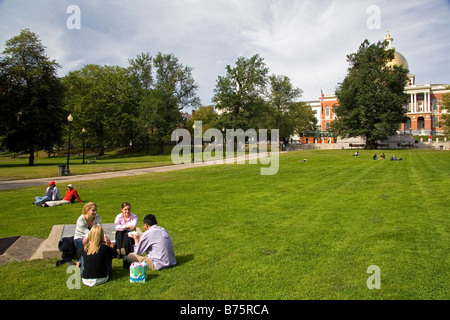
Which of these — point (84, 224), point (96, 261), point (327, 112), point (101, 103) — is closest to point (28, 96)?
point (101, 103)

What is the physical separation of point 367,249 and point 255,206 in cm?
588

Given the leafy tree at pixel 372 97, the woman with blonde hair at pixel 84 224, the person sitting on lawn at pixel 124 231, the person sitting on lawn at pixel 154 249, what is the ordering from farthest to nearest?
the leafy tree at pixel 372 97 → the person sitting on lawn at pixel 124 231 → the woman with blonde hair at pixel 84 224 → the person sitting on lawn at pixel 154 249

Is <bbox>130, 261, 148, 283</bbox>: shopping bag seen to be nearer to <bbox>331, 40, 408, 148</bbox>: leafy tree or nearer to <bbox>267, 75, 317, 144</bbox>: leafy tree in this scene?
<bbox>331, 40, 408, 148</bbox>: leafy tree

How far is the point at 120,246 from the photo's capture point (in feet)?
26.3

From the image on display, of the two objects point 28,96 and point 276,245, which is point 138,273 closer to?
point 276,245

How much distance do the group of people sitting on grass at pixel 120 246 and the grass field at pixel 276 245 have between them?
25 cm

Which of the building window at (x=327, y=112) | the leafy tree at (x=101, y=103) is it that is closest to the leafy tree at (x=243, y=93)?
the leafy tree at (x=101, y=103)

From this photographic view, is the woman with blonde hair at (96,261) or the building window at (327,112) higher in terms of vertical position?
the building window at (327,112)

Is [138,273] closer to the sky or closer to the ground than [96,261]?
closer to the ground

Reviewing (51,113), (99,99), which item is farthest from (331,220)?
(99,99)

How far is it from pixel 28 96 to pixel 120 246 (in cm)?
4511

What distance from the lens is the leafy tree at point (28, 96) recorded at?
43.3 m

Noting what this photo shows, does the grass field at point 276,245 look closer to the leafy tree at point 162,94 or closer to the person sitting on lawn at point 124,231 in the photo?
the person sitting on lawn at point 124,231

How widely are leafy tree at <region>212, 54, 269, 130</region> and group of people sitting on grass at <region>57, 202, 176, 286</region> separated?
186 feet
